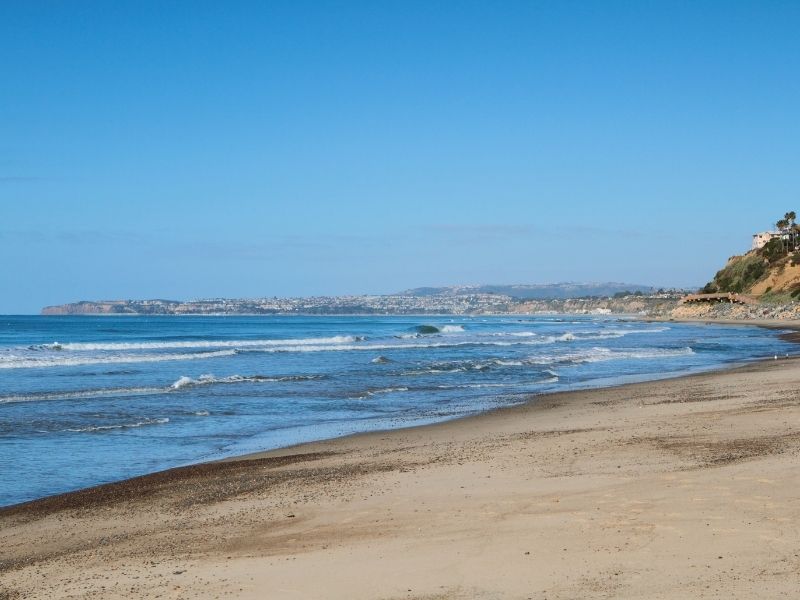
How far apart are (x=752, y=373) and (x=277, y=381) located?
15.5m

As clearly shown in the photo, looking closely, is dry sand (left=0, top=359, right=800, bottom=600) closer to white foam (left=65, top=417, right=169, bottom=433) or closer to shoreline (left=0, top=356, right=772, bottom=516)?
shoreline (left=0, top=356, right=772, bottom=516)

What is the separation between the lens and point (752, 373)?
2644 cm

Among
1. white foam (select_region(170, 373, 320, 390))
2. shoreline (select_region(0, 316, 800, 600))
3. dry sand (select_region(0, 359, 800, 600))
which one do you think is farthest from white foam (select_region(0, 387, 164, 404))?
dry sand (select_region(0, 359, 800, 600))

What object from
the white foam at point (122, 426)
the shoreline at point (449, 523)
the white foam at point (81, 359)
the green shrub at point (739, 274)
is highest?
the green shrub at point (739, 274)

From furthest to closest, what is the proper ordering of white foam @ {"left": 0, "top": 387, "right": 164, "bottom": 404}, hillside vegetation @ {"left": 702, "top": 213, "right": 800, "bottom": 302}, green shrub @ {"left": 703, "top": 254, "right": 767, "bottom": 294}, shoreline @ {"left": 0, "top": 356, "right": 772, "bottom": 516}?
1. green shrub @ {"left": 703, "top": 254, "right": 767, "bottom": 294}
2. hillside vegetation @ {"left": 702, "top": 213, "right": 800, "bottom": 302}
3. white foam @ {"left": 0, "top": 387, "right": 164, "bottom": 404}
4. shoreline @ {"left": 0, "top": 356, "right": 772, "bottom": 516}

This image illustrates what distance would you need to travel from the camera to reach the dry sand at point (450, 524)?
257 inches

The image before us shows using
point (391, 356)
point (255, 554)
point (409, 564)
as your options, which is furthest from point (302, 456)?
point (391, 356)

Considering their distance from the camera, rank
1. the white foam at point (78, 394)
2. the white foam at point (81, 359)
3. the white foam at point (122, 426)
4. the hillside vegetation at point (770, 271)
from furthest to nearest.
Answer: the hillside vegetation at point (770, 271), the white foam at point (81, 359), the white foam at point (78, 394), the white foam at point (122, 426)

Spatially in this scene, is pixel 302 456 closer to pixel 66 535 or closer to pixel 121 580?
pixel 66 535

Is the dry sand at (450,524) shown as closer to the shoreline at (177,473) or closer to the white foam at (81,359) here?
the shoreline at (177,473)

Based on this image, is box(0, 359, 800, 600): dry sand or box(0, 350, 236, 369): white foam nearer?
box(0, 359, 800, 600): dry sand

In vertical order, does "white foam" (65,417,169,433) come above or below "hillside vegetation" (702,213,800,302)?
below

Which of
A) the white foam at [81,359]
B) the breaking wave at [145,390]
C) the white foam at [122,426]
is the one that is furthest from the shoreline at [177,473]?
the white foam at [81,359]

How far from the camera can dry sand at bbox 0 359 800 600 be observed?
6.52 m
